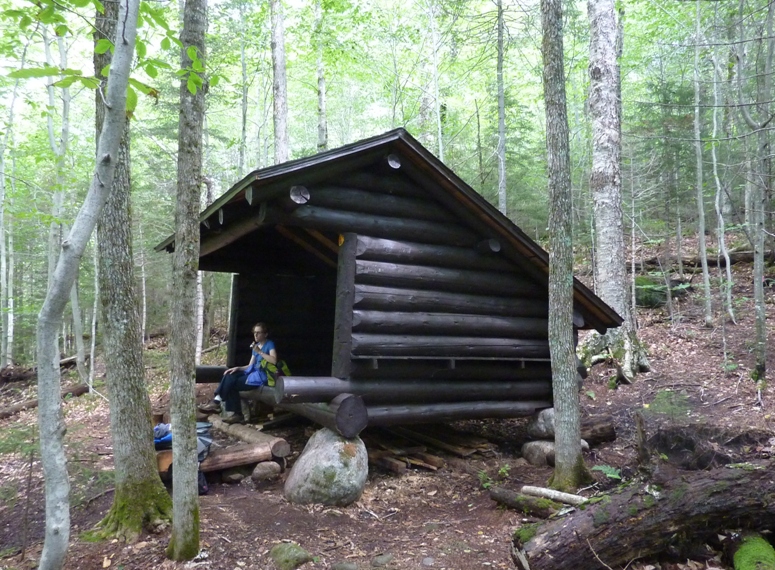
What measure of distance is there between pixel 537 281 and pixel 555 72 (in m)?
3.24

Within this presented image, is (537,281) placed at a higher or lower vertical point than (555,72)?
lower

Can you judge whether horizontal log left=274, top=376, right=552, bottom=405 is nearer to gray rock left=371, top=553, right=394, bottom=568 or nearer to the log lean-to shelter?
the log lean-to shelter

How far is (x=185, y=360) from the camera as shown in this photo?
3801 mm

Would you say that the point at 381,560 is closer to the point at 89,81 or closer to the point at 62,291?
the point at 62,291

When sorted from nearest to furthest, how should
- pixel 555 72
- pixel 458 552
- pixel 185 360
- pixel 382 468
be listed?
pixel 185 360 < pixel 458 552 < pixel 555 72 < pixel 382 468

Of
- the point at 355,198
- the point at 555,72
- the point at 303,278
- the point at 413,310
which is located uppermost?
the point at 555,72

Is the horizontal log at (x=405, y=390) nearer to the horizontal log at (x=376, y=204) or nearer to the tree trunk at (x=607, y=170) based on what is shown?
the horizontal log at (x=376, y=204)

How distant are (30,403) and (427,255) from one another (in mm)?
12560

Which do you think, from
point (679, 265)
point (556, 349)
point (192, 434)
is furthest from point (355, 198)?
point (679, 265)

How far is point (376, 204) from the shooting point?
6613 millimetres

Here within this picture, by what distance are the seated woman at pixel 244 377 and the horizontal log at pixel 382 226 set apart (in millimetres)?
2865

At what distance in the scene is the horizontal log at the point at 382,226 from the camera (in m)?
6.00

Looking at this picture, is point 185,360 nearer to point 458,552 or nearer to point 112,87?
point 112,87

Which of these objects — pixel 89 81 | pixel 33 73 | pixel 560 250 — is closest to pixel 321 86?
pixel 560 250
